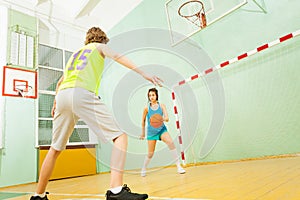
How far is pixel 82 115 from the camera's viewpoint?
3.91 ft

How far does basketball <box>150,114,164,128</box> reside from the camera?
277 cm

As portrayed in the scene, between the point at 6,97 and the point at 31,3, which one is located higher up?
the point at 31,3

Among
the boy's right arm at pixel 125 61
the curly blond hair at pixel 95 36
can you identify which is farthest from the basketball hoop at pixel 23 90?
the boy's right arm at pixel 125 61

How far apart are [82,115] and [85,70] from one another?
26 centimetres

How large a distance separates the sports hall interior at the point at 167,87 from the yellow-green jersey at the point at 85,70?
1003mm

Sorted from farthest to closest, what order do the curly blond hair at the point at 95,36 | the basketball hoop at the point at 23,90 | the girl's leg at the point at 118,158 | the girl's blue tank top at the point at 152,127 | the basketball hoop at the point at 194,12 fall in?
the basketball hoop at the point at 23,90, the basketball hoop at the point at 194,12, the girl's blue tank top at the point at 152,127, the curly blond hair at the point at 95,36, the girl's leg at the point at 118,158

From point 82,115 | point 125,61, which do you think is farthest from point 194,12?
point 82,115

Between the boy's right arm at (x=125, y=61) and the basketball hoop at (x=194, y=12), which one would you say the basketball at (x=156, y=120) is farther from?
the boy's right arm at (x=125, y=61)

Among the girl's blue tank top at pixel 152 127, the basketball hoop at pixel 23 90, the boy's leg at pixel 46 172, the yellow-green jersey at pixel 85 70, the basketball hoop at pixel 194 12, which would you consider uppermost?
the basketball hoop at pixel 194 12

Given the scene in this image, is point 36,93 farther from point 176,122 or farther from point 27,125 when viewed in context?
point 176,122

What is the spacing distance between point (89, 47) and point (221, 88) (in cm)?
228

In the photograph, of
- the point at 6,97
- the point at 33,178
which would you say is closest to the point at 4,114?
the point at 6,97

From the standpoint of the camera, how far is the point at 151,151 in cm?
268

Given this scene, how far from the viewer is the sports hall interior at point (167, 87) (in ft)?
8.41
